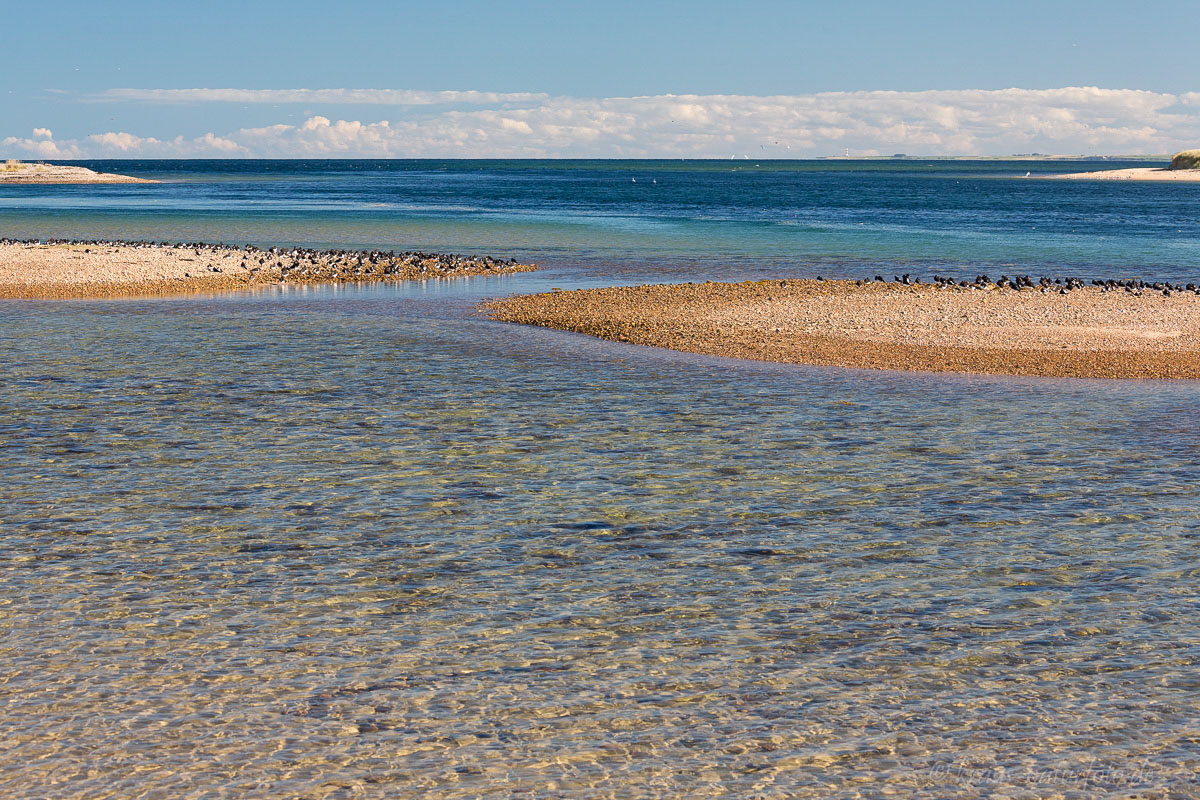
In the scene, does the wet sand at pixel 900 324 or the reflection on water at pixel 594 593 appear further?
the wet sand at pixel 900 324

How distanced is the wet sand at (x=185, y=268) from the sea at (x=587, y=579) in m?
14.6

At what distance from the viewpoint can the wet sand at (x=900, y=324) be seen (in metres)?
25.5

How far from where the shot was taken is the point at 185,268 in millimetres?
44281

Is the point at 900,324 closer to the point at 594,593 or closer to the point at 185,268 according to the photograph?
the point at 594,593

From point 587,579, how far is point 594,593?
0.40m

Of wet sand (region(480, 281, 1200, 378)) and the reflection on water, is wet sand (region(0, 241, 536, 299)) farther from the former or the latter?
the reflection on water

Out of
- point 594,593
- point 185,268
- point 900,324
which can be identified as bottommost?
point 594,593

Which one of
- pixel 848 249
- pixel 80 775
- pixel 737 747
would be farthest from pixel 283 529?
pixel 848 249

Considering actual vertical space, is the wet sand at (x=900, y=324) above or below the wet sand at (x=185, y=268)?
below

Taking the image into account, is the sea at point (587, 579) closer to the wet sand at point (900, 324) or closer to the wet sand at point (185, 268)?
the wet sand at point (900, 324)

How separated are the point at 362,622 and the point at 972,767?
212 inches

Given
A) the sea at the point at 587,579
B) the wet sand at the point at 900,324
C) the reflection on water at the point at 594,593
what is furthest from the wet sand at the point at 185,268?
the reflection on water at the point at 594,593

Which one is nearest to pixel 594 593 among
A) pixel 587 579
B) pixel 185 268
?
pixel 587 579

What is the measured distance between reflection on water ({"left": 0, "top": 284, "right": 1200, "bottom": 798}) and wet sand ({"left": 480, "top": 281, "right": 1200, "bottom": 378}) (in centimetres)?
425
